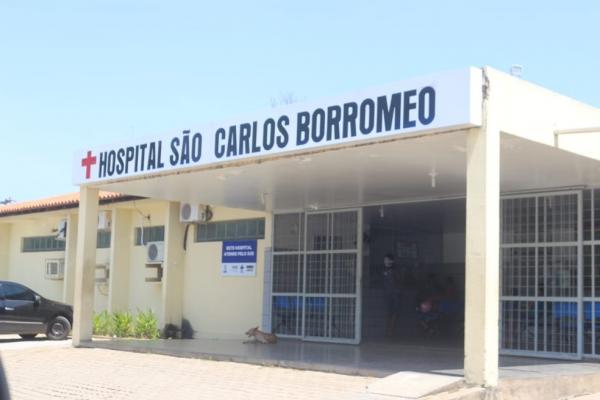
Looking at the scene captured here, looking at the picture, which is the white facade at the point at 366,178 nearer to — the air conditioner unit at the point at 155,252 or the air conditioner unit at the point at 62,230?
the air conditioner unit at the point at 155,252

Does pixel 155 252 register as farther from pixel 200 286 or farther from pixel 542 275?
pixel 542 275

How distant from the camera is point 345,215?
611 inches

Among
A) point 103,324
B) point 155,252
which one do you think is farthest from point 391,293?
point 103,324

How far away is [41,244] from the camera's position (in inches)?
915

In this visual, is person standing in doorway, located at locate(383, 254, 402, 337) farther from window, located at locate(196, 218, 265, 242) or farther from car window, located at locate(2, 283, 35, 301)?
car window, located at locate(2, 283, 35, 301)

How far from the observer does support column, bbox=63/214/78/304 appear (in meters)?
21.1

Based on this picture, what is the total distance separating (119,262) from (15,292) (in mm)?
3179

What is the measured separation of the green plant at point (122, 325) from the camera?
17.6m

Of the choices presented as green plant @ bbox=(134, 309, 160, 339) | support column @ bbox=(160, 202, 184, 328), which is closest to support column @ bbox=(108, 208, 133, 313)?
support column @ bbox=(160, 202, 184, 328)

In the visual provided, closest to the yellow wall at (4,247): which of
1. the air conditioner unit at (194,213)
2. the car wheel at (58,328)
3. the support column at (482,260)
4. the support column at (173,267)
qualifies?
the car wheel at (58,328)

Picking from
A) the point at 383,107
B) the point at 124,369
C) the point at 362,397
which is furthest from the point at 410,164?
the point at 124,369

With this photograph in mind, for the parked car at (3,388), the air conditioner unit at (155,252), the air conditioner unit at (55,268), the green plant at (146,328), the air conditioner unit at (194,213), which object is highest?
the air conditioner unit at (194,213)

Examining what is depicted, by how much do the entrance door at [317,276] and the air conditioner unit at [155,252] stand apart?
330 cm

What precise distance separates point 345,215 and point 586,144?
6.11 metres
